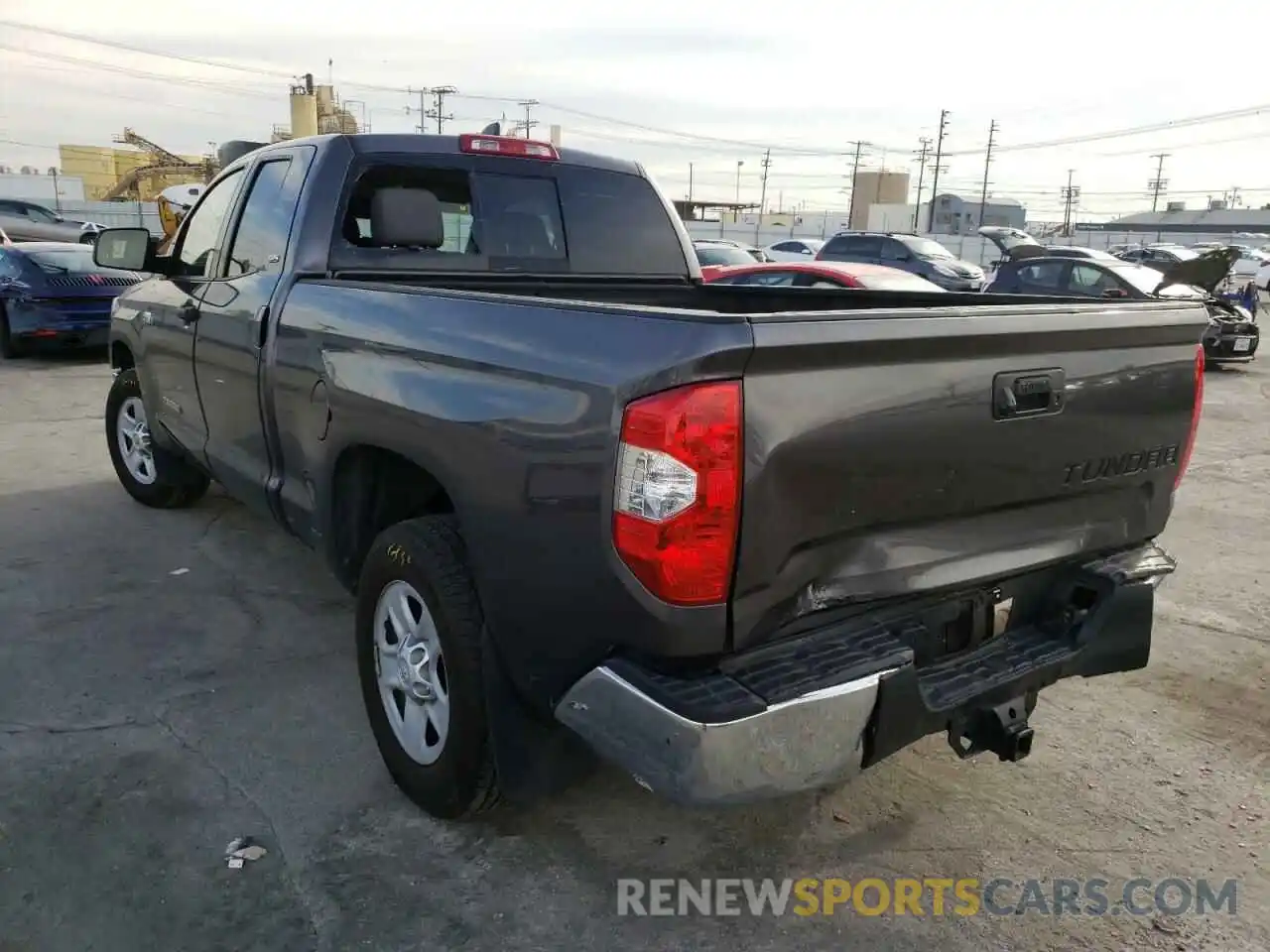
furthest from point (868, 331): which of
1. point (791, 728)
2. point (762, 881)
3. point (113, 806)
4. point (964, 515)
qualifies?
point (113, 806)

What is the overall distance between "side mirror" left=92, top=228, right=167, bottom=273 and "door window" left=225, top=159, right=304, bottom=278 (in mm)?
1035

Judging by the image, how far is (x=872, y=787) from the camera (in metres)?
3.16

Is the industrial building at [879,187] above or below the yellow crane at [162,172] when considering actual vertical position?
above

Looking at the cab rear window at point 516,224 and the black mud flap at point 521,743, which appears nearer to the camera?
the black mud flap at point 521,743

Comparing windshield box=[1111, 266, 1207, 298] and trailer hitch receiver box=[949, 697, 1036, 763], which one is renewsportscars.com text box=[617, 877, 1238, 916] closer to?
trailer hitch receiver box=[949, 697, 1036, 763]

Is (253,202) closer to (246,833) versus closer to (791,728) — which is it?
(246,833)

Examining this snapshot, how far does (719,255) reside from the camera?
66.5 ft

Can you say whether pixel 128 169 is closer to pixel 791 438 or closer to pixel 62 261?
pixel 62 261

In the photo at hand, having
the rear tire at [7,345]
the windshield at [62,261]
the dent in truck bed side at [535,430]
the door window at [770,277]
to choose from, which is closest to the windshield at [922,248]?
the door window at [770,277]

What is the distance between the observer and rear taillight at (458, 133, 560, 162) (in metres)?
4.14

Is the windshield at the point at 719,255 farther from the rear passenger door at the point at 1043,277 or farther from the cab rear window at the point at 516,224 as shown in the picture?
the cab rear window at the point at 516,224

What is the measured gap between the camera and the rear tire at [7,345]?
11634 mm

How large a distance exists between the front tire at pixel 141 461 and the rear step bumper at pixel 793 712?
4274mm

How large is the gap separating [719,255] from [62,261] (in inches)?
488
